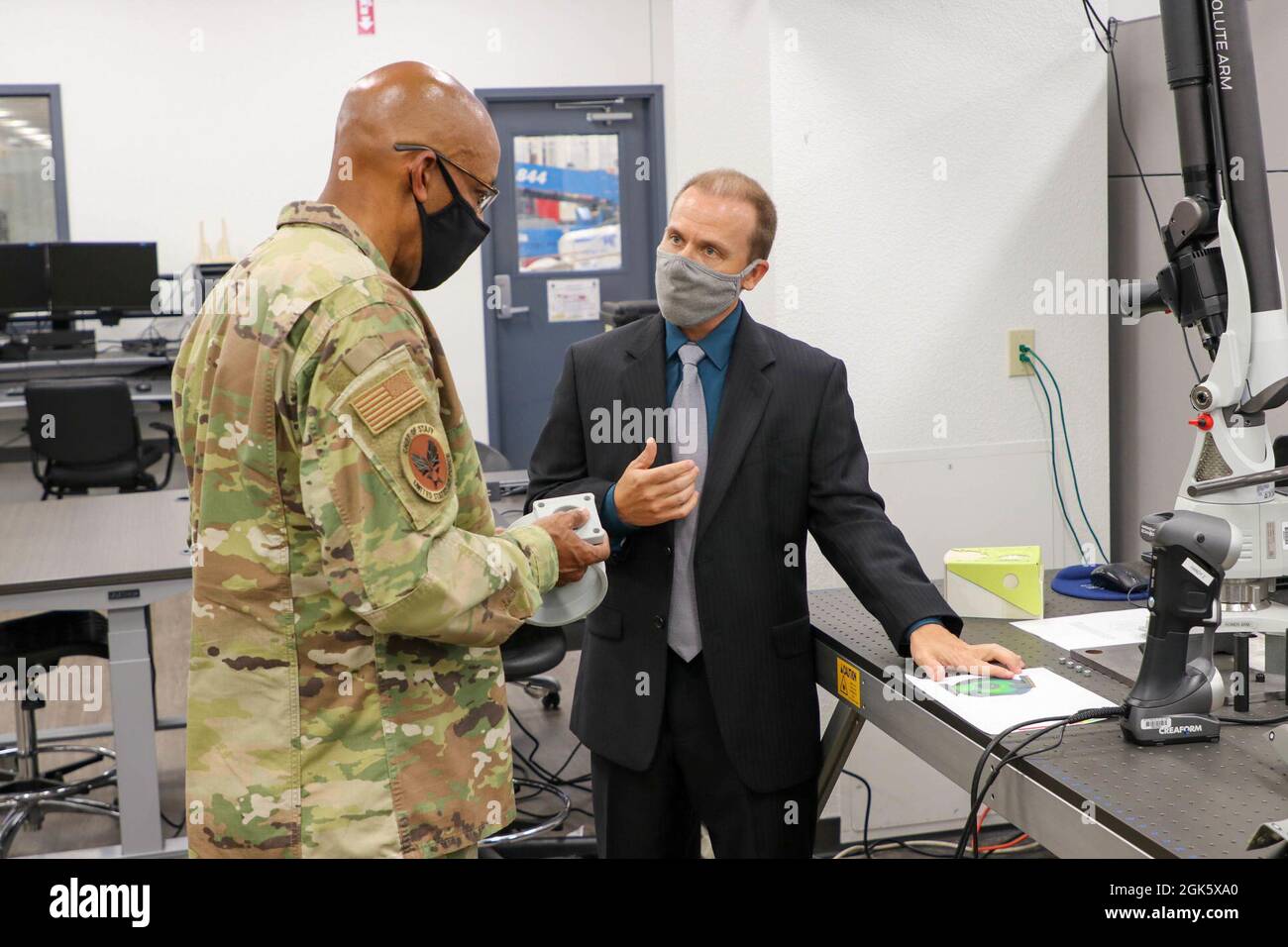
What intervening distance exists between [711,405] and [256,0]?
19.1 ft

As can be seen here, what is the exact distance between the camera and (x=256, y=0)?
6.80m

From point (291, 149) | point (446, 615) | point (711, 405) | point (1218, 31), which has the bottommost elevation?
point (446, 615)

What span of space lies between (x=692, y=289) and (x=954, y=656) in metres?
0.68

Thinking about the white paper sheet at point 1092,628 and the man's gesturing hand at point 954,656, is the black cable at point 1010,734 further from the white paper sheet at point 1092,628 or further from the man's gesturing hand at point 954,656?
the white paper sheet at point 1092,628

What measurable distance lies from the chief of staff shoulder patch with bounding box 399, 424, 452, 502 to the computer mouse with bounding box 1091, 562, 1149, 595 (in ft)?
4.42

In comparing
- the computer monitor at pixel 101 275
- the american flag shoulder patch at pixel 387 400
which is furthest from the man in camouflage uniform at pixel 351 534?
the computer monitor at pixel 101 275

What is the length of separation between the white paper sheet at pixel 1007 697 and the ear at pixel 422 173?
951 millimetres

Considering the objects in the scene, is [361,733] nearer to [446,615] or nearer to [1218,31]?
[446,615]

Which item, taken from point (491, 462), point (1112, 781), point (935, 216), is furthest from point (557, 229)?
point (1112, 781)

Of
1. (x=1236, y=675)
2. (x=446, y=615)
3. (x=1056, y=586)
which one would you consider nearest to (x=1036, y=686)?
(x=1236, y=675)

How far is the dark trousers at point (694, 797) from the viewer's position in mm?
1944

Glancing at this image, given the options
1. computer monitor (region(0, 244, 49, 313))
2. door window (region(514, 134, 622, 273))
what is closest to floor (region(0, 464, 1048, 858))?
computer monitor (region(0, 244, 49, 313))

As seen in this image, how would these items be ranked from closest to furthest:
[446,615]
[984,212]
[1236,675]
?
[446,615] → [1236,675] → [984,212]

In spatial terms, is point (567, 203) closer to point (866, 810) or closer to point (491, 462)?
point (491, 462)
